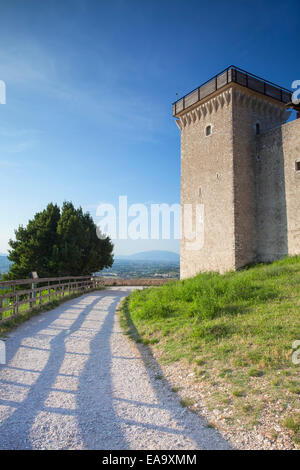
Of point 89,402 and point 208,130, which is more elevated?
point 208,130

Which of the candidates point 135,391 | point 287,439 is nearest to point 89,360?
point 135,391

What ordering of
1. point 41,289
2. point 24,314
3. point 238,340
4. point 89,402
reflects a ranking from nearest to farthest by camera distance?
1. point 89,402
2. point 238,340
3. point 24,314
4. point 41,289

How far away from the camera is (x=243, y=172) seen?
58.0 feet

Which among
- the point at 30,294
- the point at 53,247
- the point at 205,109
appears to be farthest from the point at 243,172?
the point at 53,247

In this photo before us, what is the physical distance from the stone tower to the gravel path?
12479mm

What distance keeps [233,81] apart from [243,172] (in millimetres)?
5368

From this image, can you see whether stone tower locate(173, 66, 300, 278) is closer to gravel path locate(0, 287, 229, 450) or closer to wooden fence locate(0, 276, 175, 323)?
wooden fence locate(0, 276, 175, 323)

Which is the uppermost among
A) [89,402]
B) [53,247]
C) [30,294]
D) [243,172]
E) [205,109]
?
[205,109]

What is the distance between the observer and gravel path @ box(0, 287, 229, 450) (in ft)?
10.0

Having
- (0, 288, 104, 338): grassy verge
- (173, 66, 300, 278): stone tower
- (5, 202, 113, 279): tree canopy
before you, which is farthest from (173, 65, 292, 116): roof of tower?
(0, 288, 104, 338): grassy verge

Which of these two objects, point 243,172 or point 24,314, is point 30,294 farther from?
point 243,172

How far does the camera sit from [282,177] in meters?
16.5

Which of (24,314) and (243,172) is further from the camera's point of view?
(243,172)

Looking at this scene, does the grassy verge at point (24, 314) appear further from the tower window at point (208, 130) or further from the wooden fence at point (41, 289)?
the tower window at point (208, 130)
